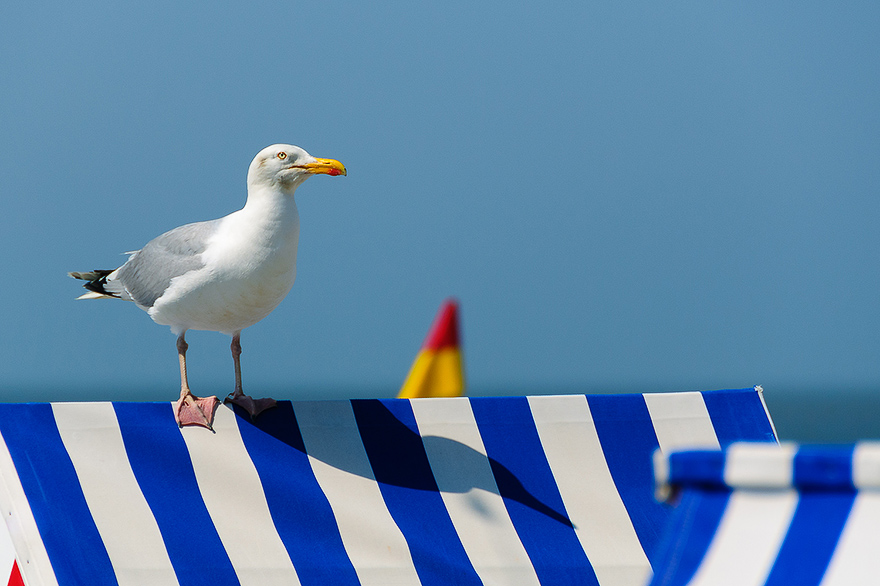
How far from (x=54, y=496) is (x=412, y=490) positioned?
134 centimetres

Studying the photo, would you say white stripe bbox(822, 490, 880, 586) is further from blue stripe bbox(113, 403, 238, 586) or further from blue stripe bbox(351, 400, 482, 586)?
blue stripe bbox(113, 403, 238, 586)

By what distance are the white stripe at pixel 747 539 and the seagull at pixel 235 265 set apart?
2.64 metres

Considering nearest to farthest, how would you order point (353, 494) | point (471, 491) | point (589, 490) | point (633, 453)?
point (353, 494)
point (471, 491)
point (589, 490)
point (633, 453)

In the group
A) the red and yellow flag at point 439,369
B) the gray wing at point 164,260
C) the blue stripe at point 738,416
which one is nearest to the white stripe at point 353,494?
the gray wing at point 164,260

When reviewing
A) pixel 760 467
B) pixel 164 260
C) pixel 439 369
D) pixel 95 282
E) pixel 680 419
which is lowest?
pixel 439 369

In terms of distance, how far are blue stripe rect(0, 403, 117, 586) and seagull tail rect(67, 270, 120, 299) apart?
1.22 metres

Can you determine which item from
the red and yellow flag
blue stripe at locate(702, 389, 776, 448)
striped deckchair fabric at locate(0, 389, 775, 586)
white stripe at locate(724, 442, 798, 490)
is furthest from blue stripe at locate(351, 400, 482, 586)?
white stripe at locate(724, 442, 798, 490)

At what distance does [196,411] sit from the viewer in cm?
354

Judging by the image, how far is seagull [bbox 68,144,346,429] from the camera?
12.1 ft

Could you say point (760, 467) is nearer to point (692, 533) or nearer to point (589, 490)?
point (692, 533)

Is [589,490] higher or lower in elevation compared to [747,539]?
lower

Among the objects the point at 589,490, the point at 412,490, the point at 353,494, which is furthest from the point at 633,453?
the point at 353,494

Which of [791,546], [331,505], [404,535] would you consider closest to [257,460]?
[331,505]

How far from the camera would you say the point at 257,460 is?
138 inches
